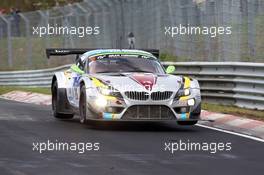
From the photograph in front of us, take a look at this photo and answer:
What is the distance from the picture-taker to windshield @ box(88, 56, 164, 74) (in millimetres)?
13883

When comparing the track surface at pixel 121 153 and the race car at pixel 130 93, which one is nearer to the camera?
the track surface at pixel 121 153

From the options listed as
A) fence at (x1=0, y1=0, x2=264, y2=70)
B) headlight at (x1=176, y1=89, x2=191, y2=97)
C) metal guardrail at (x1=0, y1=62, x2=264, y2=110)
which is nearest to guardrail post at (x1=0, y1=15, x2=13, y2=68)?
fence at (x1=0, y1=0, x2=264, y2=70)

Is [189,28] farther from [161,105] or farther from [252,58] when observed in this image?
[161,105]

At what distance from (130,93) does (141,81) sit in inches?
12.6

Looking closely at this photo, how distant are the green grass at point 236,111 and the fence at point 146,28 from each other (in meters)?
1.98

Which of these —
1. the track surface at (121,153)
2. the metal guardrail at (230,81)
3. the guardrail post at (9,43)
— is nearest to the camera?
the track surface at (121,153)

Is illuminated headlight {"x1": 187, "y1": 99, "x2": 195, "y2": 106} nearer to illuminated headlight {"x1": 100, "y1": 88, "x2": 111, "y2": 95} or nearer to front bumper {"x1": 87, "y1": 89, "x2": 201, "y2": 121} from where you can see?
front bumper {"x1": 87, "y1": 89, "x2": 201, "y2": 121}

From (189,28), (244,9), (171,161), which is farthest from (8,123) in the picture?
(189,28)

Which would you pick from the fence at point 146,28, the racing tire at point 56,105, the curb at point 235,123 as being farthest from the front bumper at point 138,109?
the fence at point 146,28

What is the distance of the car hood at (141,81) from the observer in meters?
12.6

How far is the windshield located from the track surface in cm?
95

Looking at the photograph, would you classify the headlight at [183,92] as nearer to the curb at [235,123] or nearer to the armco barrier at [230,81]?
the curb at [235,123]

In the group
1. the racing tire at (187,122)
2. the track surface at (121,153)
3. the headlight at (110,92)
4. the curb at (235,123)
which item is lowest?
the curb at (235,123)

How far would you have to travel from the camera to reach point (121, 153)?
32.6 ft
